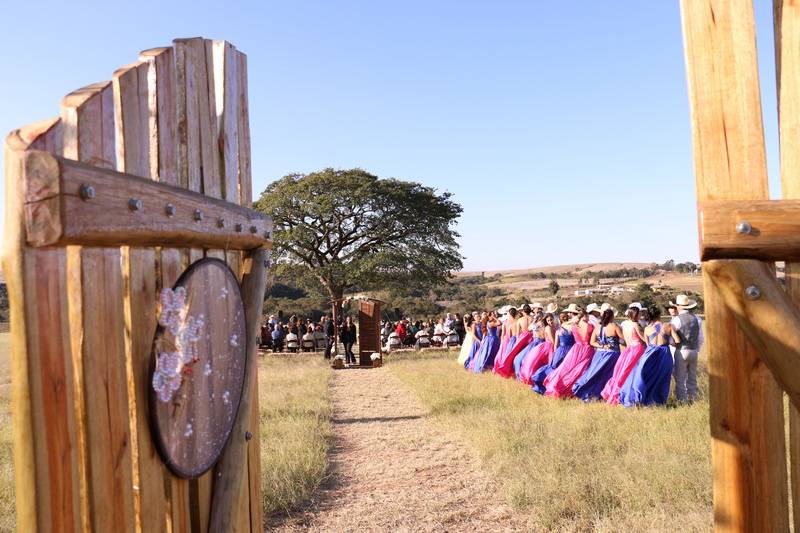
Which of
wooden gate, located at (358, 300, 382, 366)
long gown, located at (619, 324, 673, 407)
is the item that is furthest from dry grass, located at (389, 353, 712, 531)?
wooden gate, located at (358, 300, 382, 366)

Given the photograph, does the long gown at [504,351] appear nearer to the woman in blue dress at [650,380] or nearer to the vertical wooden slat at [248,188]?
the woman in blue dress at [650,380]

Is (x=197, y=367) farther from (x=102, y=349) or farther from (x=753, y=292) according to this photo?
(x=753, y=292)

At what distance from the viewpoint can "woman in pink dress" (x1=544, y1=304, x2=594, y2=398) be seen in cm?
1093

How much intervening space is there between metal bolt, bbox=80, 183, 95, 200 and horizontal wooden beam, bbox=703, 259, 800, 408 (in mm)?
1689

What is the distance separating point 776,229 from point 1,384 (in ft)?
60.1

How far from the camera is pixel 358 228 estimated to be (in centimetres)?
2930

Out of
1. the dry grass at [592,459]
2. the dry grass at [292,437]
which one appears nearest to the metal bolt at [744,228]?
the dry grass at [592,459]

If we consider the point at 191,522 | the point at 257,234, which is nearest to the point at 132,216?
the point at 257,234

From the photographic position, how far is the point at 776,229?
67.5 inches

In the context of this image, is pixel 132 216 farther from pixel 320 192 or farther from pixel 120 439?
pixel 320 192

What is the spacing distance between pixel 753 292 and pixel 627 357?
914 cm

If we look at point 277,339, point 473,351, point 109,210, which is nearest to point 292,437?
point 109,210

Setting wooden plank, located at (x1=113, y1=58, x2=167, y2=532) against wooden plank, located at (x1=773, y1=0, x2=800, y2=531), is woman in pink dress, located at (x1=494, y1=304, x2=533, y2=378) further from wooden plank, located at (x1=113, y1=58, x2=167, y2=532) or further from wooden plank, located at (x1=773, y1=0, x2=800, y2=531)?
wooden plank, located at (x1=113, y1=58, x2=167, y2=532)

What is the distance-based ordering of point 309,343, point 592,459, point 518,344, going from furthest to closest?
point 309,343, point 518,344, point 592,459
